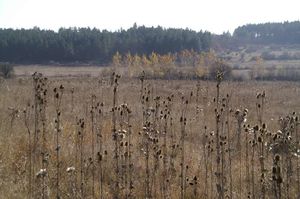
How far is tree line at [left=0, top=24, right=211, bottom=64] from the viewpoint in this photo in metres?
91.8

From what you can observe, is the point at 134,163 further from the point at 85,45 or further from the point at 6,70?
the point at 85,45

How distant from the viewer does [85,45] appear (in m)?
96.1

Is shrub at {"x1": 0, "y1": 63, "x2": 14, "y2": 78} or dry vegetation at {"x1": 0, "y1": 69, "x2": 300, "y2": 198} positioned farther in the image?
shrub at {"x1": 0, "y1": 63, "x2": 14, "y2": 78}

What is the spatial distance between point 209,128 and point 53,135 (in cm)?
546

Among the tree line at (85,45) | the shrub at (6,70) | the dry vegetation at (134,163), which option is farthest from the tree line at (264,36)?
the dry vegetation at (134,163)

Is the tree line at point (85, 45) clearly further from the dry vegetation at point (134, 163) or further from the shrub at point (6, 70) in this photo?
the dry vegetation at point (134, 163)

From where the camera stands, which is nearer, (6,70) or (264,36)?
(6,70)

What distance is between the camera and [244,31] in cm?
17875

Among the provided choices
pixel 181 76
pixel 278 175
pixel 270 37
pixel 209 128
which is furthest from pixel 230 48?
pixel 278 175

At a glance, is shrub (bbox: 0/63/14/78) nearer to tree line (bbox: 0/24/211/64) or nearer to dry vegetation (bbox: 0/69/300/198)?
dry vegetation (bbox: 0/69/300/198)

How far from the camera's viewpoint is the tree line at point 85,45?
91.8m

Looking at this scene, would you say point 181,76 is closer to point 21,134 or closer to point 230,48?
point 21,134

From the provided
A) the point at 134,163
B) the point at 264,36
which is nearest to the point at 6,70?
the point at 134,163

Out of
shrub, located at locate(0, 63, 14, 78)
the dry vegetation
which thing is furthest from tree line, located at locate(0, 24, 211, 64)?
the dry vegetation
